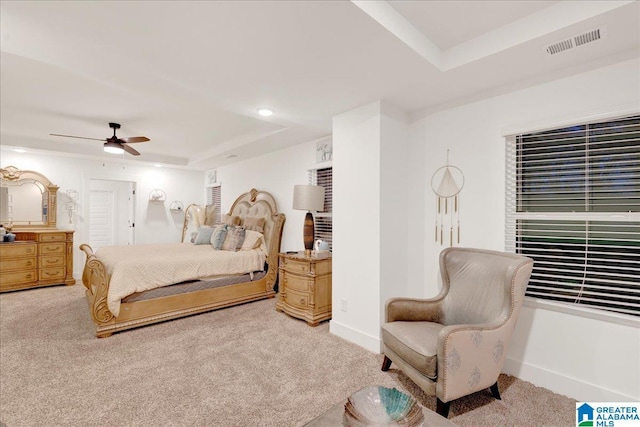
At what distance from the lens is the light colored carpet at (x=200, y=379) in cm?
189

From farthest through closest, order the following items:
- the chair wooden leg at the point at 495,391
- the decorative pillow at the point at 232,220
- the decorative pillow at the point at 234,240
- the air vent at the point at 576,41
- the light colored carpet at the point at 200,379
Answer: the decorative pillow at the point at 232,220, the decorative pillow at the point at 234,240, the chair wooden leg at the point at 495,391, the light colored carpet at the point at 200,379, the air vent at the point at 576,41

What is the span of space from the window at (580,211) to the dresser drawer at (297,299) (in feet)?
7.01

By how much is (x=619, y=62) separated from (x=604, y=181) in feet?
2.57

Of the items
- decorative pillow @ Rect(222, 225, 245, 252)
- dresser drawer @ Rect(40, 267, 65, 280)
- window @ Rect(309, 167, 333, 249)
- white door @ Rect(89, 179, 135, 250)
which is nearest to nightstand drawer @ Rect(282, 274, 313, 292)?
window @ Rect(309, 167, 333, 249)

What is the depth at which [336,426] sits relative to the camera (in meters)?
1.17

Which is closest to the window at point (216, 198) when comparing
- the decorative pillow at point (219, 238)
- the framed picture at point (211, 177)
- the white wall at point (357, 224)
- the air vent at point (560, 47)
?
the framed picture at point (211, 177)

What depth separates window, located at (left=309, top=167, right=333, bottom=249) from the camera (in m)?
4.18

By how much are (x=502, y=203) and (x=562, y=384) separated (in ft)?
4.46

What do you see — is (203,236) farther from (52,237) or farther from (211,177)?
(52,237)

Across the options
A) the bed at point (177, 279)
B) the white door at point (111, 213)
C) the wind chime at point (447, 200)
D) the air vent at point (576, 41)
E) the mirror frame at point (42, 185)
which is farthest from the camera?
the white door at point (111, 213)

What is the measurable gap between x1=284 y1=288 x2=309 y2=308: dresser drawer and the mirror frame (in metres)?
4.99

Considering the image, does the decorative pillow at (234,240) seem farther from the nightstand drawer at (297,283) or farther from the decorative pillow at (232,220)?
the nightstand drawer at (297,283)

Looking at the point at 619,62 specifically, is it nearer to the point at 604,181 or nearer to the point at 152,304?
the point at 604,181

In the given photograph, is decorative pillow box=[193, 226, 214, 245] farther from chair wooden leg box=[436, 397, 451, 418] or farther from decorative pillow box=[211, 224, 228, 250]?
chair wooden leg box=[436, 397, 451, 418]
